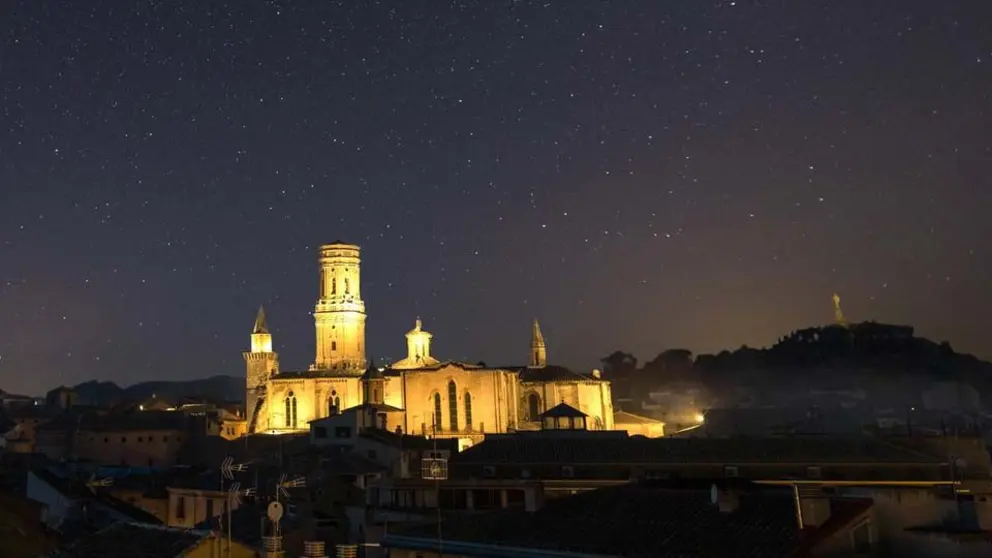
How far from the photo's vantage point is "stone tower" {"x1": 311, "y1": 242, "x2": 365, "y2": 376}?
329ft

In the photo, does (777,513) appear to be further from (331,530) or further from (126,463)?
(126,463)

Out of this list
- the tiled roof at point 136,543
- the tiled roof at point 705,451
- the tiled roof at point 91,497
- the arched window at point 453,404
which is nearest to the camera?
the tiled roof at point 136,543

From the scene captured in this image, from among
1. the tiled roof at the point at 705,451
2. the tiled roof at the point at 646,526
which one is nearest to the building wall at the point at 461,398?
the tiled roof at the point at 705,451

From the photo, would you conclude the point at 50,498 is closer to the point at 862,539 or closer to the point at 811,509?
the point at 811,509

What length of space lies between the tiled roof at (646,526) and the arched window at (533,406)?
5877 centimetres

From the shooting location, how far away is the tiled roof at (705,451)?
1522 inches

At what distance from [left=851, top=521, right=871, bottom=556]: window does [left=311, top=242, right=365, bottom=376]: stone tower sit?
86.0 metres

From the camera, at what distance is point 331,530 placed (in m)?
31.4

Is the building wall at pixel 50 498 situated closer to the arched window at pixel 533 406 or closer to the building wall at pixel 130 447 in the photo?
the building wall at pixel 130 447

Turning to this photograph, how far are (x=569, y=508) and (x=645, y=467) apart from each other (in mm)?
19389

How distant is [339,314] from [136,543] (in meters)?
82.1

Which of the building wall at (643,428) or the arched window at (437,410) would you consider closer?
the arched window at (437,410)

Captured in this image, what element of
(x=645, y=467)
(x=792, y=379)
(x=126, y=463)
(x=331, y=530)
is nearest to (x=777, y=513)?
(x=331, y=530)

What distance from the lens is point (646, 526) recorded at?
18219 millimetres
